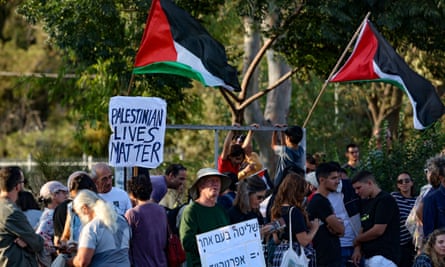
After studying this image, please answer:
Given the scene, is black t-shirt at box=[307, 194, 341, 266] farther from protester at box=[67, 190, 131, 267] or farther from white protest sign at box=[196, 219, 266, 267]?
protester at box=[67, 190, 131, 267]

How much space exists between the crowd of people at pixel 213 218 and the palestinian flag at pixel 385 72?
1.49 m

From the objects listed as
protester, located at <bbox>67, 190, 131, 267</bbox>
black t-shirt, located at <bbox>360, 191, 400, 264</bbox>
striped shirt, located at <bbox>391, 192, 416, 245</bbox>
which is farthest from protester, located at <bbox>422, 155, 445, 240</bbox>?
protester, located at <bbox>67, 190, 131, 267</bbox>

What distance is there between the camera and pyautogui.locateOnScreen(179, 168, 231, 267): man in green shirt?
31.1ft

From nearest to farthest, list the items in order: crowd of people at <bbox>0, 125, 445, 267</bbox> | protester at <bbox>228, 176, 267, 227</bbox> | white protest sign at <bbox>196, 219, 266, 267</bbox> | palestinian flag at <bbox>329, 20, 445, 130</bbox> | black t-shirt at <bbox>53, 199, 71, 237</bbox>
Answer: crowd of people at <bbox>0, 125, 445, 267</bbox> → white protest sign at <bbox>196, 219, 266, 267</bbox> → black t-shirt at <bbox>53, 199, 71, 237</bbox> → protester at <bbox>228, 176, 267, 227</bbox> → palestinian flag at <bbox>329, 20, 445, 130</bbox>

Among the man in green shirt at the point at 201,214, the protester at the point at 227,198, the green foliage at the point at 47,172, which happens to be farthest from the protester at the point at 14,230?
the green foliage at the point at 47,172

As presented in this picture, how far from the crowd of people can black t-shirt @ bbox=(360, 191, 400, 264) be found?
11 millimetres

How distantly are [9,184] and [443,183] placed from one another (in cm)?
450

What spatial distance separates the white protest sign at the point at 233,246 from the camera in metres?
9.33

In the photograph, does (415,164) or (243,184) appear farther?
(415,164)

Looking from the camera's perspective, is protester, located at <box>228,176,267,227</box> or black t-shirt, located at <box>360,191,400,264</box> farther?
black t-shirt, located at <box>360,191,400,264</box>

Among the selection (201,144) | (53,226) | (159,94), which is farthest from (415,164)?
(201,144)

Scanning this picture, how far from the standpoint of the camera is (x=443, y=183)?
1097 cm

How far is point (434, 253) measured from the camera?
9.87 metres

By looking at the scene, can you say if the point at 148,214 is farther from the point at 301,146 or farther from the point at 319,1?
the point at 319,1
